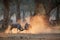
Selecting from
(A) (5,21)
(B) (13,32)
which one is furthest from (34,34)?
(A) (5,21)

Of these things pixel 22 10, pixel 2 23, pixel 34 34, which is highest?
pixel 22 10

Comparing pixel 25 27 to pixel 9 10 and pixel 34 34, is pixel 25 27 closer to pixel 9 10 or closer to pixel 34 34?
pixel 34 34

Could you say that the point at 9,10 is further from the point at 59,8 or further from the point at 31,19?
the point at 59,8

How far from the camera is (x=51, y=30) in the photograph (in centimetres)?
822

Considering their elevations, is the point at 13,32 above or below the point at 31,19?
below

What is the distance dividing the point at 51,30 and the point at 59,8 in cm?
123

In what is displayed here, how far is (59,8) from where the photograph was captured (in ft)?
27.3

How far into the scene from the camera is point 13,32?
8.35 meters

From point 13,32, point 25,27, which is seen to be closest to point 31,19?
point 25,27

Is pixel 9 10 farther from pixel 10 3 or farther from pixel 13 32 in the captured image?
pixel 13 32

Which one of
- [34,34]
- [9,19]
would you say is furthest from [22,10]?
[34,34]

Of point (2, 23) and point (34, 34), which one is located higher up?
point (2, 23)

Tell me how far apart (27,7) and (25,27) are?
3.51 ft

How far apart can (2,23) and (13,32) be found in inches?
30.4
